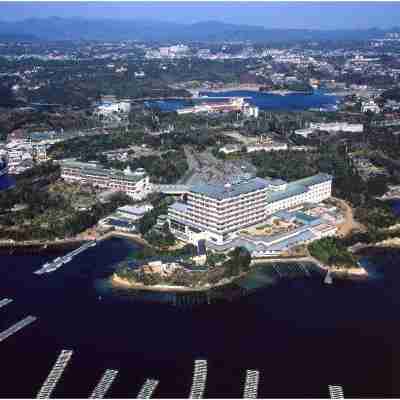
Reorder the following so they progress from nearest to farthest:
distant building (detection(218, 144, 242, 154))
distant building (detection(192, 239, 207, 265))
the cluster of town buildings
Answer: distant building (detection(192, 239, 207, 265)) < the cluster of town buildings < distant building (detection(218, 144, 242, 154))

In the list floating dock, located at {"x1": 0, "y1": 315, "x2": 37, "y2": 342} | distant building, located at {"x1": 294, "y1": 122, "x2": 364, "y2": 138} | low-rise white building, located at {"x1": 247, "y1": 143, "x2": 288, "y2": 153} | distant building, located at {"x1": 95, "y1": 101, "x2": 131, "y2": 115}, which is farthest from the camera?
distant building, located at {"x1": 95, "y1": 101, "x2": 131, "y2": 115}

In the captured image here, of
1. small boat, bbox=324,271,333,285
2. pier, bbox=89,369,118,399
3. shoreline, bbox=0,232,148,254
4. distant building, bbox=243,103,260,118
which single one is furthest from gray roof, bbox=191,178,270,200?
distant building, bbox=243,103,260,118

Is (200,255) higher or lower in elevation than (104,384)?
higher

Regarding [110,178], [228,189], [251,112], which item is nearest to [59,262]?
[228,189]

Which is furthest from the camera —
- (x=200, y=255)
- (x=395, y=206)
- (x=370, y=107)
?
(x=370, y=107)

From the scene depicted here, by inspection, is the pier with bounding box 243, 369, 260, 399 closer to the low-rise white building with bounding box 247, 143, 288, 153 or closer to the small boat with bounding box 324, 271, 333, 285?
the small boat with bounding box 324, 271, 333, 285

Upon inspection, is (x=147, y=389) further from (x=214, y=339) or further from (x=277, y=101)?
(x=277, y=101)

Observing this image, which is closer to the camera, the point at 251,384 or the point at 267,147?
the point at 251,384
